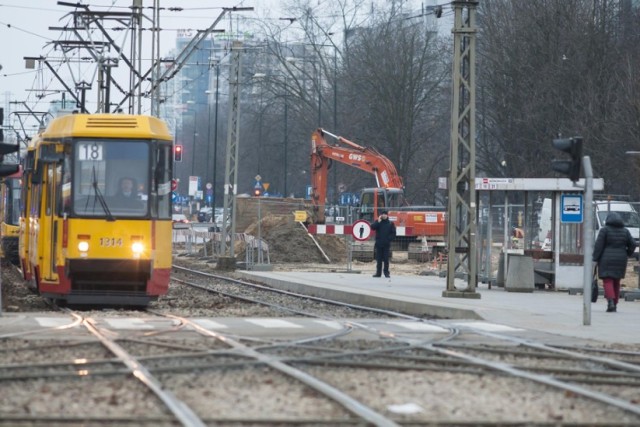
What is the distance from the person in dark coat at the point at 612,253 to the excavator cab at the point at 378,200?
126ft

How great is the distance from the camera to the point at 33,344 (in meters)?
14.8

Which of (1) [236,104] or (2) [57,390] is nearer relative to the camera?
(2) [57,390]

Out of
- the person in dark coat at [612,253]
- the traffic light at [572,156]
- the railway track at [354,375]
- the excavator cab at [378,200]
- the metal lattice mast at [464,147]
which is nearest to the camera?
the railway track at [354,375]

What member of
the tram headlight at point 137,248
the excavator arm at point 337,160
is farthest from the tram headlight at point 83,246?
the excavator arm at point 337,160

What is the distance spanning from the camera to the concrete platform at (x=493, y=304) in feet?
65.4

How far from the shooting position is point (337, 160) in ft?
205

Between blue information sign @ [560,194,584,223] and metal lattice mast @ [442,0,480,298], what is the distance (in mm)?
3652

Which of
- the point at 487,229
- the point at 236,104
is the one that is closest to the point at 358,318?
the point at 487,229

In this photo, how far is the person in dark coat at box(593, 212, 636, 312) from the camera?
23.7 metres

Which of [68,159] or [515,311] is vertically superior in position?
[68,159]

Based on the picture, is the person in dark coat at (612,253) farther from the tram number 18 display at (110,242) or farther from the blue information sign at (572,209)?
the tram number 18 display at (110,242)

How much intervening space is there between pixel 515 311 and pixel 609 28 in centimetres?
4540

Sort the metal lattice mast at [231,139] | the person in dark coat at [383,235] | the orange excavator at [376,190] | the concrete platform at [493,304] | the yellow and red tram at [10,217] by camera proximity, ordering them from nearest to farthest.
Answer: the concrete platform at [493,304]
the person in dark coat at [383,235]
the metal lattice mast at [231,139]
the yellow and red tram at [10,217]
the orange excavator at [376,190]

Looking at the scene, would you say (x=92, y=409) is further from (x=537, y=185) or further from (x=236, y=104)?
(x=236, y=104)
